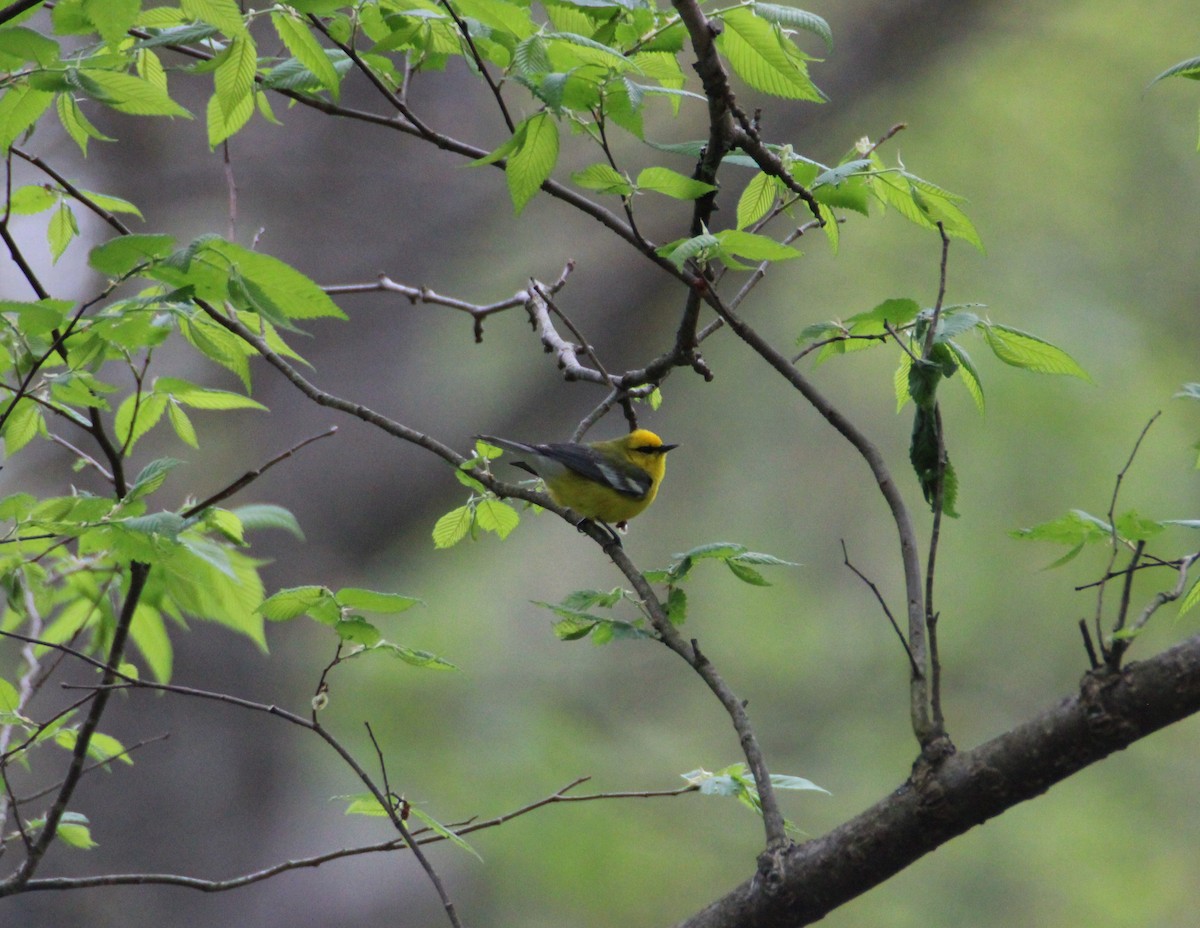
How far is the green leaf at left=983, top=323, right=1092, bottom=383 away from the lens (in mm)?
2090

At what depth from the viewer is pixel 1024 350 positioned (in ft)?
6.91

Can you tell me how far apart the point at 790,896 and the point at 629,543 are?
8547mm

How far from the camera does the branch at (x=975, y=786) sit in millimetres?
1529

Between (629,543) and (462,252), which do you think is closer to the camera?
(462,252)

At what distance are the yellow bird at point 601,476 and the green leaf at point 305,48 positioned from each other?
8.91ft

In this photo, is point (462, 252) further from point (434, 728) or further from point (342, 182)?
point (434, 728)

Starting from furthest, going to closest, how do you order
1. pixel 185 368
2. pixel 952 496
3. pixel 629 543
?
pixel 629 543 → pixel 185 368 → pixel 952 496

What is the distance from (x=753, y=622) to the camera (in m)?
9.21

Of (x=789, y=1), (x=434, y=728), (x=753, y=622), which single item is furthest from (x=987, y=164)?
(x=434, y=728)

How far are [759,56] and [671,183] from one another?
28cm

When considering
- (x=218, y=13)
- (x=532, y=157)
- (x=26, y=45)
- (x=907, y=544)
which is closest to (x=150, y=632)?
(x=26, y=45)

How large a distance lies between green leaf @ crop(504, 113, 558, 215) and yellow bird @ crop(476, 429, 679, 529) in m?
2.74

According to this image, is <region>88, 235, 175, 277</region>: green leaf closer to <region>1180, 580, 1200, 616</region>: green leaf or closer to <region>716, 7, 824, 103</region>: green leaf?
<region>716, 7, 824, 103</region>: green leaf

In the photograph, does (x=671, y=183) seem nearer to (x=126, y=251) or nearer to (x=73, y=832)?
(x=126, y=251)
